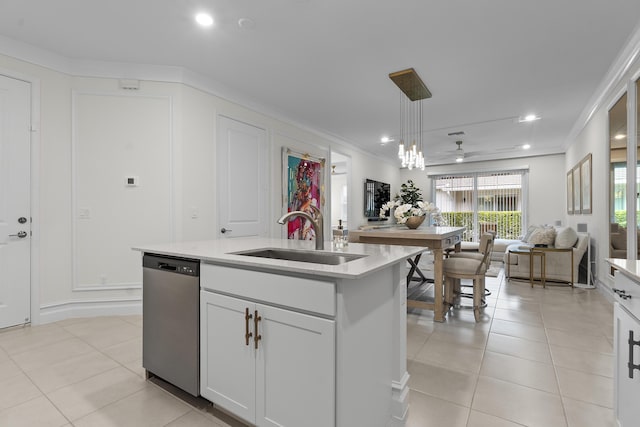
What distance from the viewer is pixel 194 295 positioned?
1.67 metres

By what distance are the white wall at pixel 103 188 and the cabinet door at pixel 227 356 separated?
2034 millimetres

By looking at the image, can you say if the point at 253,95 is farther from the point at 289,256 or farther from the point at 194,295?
the point at 194,295

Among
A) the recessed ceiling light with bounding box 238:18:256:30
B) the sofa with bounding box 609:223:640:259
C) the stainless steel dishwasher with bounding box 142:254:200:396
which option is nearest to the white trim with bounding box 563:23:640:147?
the sofa with bounding box 609:223:640:259

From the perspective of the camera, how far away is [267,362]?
1362 millimetres

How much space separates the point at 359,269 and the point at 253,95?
11.5ft

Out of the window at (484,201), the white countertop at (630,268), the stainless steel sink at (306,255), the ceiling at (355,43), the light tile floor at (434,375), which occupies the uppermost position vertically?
the ceiling at (355,43)

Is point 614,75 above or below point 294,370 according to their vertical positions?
above

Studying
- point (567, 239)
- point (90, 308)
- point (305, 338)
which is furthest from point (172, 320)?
point (567, 239)

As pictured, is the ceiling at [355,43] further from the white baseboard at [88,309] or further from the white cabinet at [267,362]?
the white baseboard at [88,309]

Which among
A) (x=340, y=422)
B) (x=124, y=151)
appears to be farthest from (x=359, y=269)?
(x=124, y=151)

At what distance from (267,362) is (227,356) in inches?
10.9

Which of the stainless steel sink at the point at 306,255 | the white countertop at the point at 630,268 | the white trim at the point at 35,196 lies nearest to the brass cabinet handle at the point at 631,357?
the white countertop at the point at 630,268

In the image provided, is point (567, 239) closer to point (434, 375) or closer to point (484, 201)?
point (484, 201)

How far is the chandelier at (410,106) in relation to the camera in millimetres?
3449
